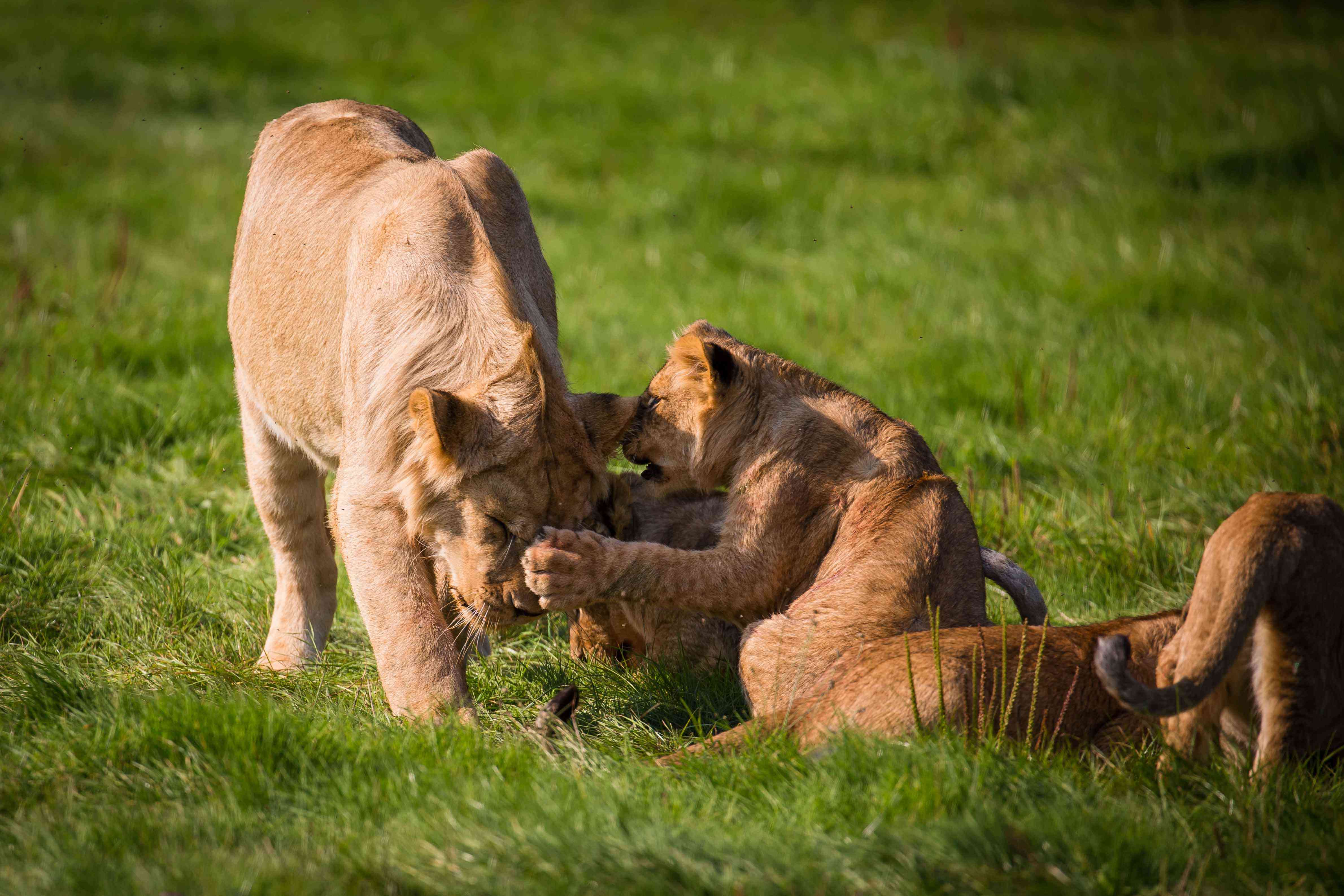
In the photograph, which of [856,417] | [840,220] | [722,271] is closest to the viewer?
[856,417]

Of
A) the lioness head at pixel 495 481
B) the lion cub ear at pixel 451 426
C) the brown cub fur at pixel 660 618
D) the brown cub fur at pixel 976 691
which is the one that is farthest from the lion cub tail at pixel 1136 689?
the lion cub ear at pixel 451 426

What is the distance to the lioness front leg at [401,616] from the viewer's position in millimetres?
3654

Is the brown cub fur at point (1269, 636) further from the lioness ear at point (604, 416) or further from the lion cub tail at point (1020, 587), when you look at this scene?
the lioness ear at point (604, 416)

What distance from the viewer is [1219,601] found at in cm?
316

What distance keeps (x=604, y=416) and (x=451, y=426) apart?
0.70m

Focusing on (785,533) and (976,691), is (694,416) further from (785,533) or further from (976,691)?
(976,691)

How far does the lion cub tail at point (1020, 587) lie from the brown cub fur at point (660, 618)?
3.05 ft

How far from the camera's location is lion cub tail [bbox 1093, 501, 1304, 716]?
3.02 metres

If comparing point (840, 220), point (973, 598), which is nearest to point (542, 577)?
point (973, 598)

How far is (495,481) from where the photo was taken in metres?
3.59

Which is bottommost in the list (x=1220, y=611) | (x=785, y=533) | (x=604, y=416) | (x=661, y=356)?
(x=661, y=356)

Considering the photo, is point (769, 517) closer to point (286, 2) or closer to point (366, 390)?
point (366, 390)

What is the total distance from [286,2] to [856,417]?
16269 millimetres

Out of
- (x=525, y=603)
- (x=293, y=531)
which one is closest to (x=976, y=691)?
(x=525, y=603)
